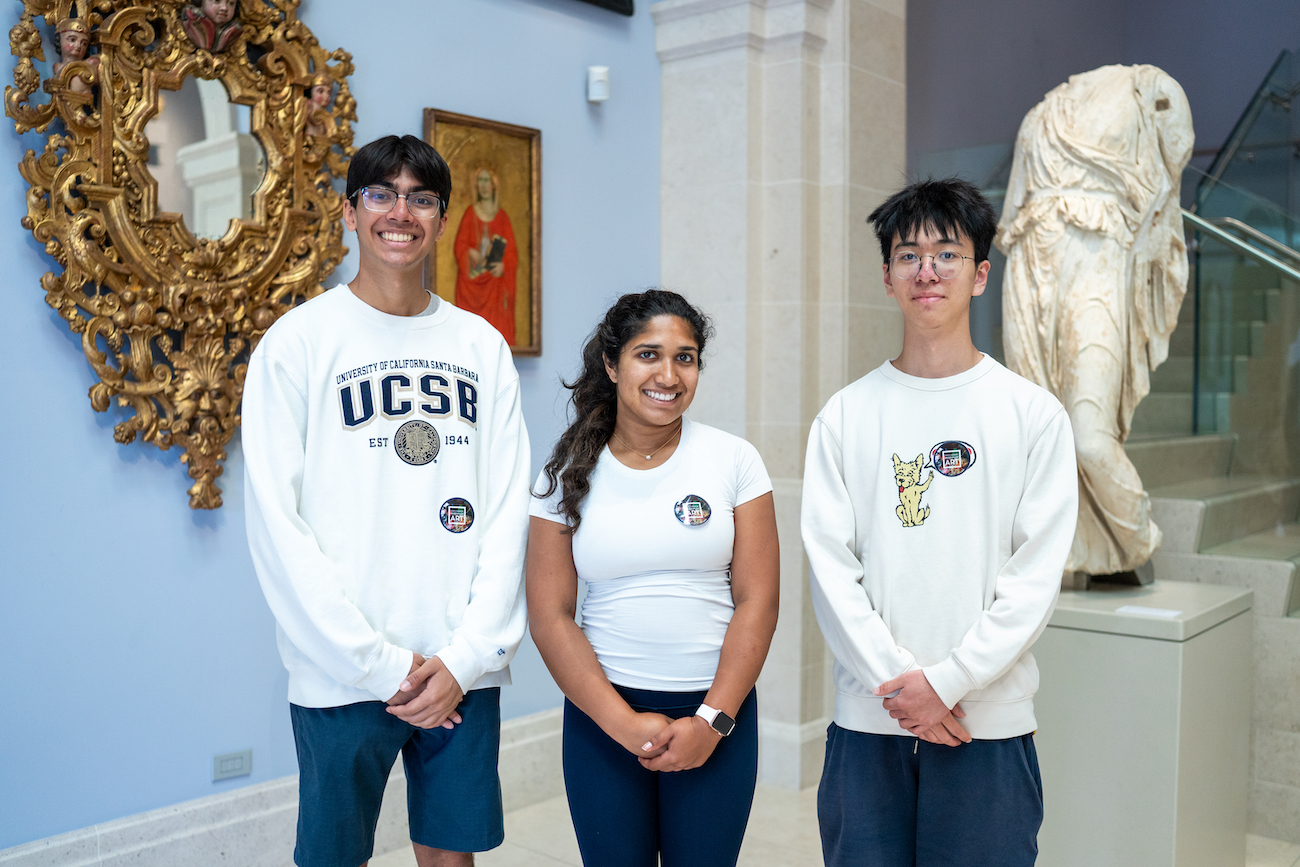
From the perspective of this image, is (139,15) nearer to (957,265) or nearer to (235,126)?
(235,126)

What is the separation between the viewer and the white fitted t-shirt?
6.61 feet

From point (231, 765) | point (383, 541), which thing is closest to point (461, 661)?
point (383, 541)

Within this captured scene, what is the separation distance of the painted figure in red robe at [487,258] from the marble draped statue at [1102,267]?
1.67 m

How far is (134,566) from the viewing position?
304 cm

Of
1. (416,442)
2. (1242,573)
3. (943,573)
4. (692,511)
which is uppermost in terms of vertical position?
(416,442)

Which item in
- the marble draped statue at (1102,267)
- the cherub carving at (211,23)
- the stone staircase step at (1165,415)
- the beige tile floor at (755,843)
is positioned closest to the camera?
→ the cherub carving at (211,23)

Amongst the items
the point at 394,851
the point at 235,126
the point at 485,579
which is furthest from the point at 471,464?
the point at 394,851

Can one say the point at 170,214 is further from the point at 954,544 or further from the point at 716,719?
the point at 954,544

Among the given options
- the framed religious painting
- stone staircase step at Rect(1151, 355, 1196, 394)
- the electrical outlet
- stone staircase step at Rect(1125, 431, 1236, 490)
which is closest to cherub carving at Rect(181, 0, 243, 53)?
the framed religious painting

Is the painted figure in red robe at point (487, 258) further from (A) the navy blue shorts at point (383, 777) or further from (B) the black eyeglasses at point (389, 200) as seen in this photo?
(A) the navy blue shorts at point (383, 777)

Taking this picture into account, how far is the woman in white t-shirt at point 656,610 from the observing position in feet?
6.55

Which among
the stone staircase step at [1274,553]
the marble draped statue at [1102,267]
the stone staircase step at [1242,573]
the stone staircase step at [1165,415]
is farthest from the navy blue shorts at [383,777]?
the stone staircase step at [1165,415]

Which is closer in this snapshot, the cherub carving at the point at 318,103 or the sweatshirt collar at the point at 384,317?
the sweatshirt collar at the point at 384,317

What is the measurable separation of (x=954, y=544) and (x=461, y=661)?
93cm
